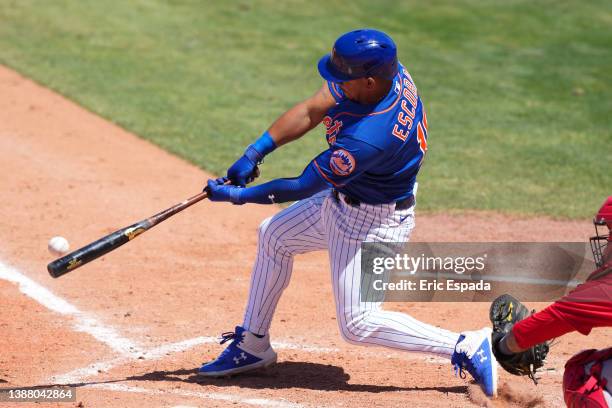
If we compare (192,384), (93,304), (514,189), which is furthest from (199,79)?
(192,384)

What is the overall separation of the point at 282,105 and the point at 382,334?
661 centimetres

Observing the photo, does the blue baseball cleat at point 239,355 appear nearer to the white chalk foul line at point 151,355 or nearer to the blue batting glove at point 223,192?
the white chalk foul line at point 151,355

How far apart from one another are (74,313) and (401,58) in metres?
8.09

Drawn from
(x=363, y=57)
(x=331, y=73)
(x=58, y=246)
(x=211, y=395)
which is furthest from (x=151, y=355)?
(x=363, y=57)

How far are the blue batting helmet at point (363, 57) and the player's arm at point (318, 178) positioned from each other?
1.07ft

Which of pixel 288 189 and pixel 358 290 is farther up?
pixel 288 189

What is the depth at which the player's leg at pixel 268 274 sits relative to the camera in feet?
16.9

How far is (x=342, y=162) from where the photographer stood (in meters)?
4.54

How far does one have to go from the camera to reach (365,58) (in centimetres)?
457

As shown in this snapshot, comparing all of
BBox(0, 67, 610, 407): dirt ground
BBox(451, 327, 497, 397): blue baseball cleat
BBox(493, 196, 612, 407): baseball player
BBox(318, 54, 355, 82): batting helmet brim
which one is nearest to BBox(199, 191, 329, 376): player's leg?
BBox(0, 67, 610, 407): dirt ground

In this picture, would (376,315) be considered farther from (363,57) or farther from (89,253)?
(89,253)

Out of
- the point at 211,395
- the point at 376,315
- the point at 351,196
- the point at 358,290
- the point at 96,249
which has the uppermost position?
the point at 351,196

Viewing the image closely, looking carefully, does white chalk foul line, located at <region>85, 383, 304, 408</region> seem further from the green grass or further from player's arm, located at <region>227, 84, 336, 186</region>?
the green grass

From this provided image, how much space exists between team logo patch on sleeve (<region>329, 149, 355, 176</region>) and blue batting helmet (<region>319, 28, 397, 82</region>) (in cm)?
38
